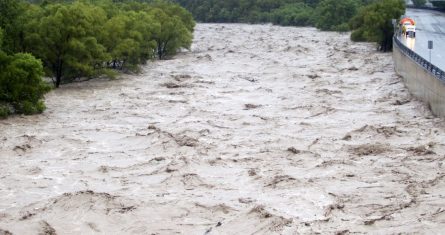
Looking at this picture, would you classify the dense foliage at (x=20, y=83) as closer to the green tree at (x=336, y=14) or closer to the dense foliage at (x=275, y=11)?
the green tree at (x=336, y=14)

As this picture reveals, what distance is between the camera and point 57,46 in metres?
52.9

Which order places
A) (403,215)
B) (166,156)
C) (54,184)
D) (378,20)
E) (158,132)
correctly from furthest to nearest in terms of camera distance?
1. (378,20)
2. (158,132)
3. (166,156)
4. (54,184)
5. (403,215)

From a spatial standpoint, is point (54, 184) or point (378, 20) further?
point (378, 20)

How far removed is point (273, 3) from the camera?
558ft

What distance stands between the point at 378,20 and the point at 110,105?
47.0 m

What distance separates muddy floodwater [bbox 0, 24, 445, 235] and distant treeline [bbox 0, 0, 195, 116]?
1.75m

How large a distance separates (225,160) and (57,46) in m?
26.2

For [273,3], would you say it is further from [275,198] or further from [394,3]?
[275,198]

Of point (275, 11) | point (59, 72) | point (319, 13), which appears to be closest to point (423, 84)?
point (59, 72)

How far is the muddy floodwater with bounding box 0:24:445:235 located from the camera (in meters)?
23.6

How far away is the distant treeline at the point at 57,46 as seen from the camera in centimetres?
4250

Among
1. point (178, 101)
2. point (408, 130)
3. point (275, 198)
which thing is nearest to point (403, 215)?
point (275, 198)

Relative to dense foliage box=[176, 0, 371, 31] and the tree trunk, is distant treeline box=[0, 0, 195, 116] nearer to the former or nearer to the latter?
the tree trunk

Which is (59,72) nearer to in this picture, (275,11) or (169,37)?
(169,37)
